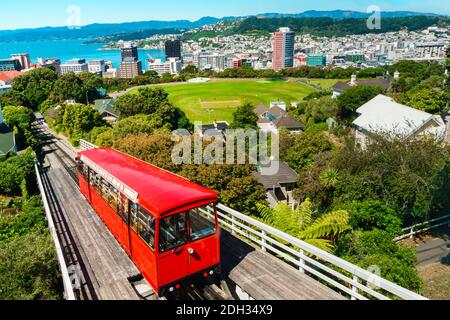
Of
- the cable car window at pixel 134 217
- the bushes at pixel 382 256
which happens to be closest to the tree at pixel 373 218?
the bushes at pixel 382 256

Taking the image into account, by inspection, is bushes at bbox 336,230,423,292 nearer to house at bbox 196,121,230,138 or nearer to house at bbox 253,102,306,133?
house at bbox 196,121,230,138

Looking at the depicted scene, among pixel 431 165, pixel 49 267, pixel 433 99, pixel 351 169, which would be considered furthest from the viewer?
pixel 433 99

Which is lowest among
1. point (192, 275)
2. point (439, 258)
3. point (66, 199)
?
point (439, 258)

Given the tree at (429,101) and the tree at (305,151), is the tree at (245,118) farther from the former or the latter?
the tree at (429,101)

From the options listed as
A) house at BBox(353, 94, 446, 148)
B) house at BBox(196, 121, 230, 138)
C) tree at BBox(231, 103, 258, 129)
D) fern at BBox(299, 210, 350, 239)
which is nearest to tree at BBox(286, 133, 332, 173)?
house at BBox(353, 94, 446, 148)

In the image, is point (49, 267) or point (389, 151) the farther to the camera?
point (389, 151)
